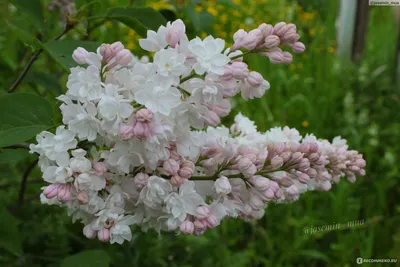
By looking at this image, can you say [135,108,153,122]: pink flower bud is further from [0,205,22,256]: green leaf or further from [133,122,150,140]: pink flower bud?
[0,205,22,256]: green leaf

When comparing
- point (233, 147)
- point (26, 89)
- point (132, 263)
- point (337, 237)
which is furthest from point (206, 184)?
point (26, 89)

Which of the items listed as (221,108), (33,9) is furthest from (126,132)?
(33,9)

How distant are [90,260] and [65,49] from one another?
0.35m

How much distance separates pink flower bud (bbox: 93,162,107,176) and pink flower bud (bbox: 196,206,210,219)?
0.12 m

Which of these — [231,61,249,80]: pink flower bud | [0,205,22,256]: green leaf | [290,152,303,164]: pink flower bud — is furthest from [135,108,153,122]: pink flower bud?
[0,205,22,256]: green leaf

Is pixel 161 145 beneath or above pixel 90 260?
above

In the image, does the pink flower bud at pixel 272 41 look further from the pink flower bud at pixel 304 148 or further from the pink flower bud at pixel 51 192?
the pink flower bud at pixel 51 192

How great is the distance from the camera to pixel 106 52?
61cm

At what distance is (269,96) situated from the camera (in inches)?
92.2

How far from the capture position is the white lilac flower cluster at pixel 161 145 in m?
0.59

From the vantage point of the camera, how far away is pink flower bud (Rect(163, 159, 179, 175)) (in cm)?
62

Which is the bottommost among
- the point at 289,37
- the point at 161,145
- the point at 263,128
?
the point at 263,128

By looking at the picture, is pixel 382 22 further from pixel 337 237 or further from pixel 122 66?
pixel 122 66

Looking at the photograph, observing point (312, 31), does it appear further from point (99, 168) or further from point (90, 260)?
point (99, 168)
